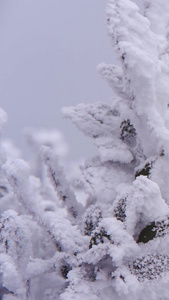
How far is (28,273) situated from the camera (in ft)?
1.84

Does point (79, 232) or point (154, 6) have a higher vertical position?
point (154, 6)

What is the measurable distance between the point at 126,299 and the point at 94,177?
0.61 feet

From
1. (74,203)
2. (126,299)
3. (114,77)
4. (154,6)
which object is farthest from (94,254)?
(154,6)

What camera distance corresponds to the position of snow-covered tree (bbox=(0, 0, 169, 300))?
490 mm

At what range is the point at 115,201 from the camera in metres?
0.55

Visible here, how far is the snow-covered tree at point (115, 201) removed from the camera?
490 millimetres

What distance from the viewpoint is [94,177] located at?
0.60 meters

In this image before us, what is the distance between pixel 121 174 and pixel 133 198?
0.11 meters

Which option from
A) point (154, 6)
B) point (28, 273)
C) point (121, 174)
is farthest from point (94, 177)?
point (154, 6)

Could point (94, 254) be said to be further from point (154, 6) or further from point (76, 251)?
point (154, 6)

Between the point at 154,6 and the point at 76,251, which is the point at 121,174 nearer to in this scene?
the point at 76,251

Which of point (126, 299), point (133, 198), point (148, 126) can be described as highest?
point (148, 126)

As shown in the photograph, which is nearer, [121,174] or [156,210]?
[156,210]

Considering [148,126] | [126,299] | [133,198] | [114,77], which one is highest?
[114,77]
